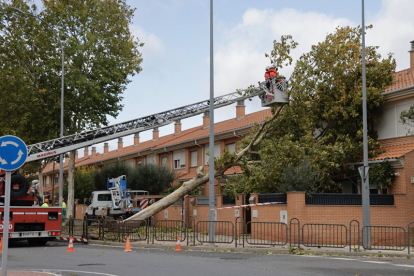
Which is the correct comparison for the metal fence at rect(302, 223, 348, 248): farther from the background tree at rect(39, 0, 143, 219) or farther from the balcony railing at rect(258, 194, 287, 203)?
the background tree at rect(39, 0, 143, 219)

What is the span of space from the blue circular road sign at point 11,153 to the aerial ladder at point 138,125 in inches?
548

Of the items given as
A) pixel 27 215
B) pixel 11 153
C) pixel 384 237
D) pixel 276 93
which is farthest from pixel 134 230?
pixel 11 153

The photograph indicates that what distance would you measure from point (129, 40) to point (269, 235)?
20.3 meters

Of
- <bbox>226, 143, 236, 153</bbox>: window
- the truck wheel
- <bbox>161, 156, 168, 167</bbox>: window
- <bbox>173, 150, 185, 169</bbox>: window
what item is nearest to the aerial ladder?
the truck wheel

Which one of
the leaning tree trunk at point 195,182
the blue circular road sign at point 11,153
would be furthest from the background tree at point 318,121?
the blue circular road sign at point 11,153

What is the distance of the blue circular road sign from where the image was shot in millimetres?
7754

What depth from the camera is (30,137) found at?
34.9 m

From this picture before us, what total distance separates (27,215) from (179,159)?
25336mm

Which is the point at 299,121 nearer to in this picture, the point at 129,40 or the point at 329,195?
the point at 329,195

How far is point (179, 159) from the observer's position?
42781 mm

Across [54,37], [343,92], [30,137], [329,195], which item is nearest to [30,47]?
[54,37]

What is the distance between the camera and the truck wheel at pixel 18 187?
1825 centimetres

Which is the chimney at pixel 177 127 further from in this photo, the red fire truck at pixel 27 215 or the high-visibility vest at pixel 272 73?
the red fire truck at pixel 27 215

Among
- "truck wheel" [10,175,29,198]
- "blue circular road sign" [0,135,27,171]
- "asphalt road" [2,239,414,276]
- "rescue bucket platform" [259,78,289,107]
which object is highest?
"rescue bucket platform" [259,78,289,107]
